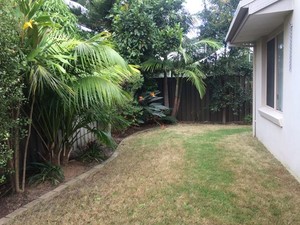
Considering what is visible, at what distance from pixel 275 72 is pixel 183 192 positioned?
3442mm

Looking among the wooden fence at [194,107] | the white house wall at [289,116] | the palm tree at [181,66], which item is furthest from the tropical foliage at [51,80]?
the wooden fence at [194,107]

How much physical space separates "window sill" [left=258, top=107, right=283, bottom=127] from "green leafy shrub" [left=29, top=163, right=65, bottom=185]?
370 centimetres

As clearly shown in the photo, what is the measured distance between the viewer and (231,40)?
8.00m

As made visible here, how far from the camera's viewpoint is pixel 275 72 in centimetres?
635

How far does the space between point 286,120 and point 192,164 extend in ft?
5.52

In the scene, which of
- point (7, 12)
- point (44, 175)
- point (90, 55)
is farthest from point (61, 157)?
point (7, 12)

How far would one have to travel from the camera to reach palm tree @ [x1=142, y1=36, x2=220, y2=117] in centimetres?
1005

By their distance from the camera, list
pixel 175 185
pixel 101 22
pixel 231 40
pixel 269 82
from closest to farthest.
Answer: pixel 175 185 → pixel 269 82 → pixel 231 40 → pixel 101 22

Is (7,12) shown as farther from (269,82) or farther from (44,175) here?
(269,82)

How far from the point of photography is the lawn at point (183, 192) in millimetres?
3533

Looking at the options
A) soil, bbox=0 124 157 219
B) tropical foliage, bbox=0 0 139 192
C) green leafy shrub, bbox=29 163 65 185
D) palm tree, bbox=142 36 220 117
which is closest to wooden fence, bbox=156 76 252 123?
palm tree, bbox=142 36 220 117

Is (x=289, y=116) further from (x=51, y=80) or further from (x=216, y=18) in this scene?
(x=216, y=18)

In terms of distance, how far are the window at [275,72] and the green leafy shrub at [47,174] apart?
4.08 meters

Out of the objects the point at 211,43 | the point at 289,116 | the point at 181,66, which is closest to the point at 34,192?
the point at 289,116
